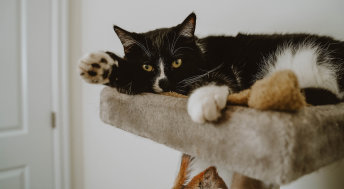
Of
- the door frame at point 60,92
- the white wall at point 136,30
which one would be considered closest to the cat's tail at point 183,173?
the white wall at point 136,30

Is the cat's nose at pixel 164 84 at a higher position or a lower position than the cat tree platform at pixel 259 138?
higher

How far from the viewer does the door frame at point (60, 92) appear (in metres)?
1.59

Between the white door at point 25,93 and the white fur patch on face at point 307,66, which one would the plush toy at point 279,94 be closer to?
the white fur patch on face at point 307,66

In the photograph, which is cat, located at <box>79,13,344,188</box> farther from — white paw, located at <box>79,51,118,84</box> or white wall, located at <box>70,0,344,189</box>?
white wall, located at <box>70,0,344,189</box>

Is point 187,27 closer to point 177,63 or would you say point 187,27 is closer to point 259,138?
point 177,63

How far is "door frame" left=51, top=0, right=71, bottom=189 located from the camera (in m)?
1.59

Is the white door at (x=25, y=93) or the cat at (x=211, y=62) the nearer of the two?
the cat at (x=211, y=62)

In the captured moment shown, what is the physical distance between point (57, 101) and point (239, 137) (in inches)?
62.5

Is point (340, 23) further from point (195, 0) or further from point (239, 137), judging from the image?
point (239, 137)

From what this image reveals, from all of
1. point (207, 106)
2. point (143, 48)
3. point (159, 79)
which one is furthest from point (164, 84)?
point (207, 106)

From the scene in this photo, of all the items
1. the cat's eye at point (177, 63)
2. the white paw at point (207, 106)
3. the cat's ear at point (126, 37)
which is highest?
the cat's ear at point (126, 37)

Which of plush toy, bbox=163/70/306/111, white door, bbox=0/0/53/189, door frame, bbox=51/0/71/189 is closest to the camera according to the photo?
plush toy, bbox=163/70/306/111

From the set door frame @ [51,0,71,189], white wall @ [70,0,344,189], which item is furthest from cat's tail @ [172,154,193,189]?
door frame @ [51,0,71,189]

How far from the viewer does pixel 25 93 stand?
1538 millimetres
